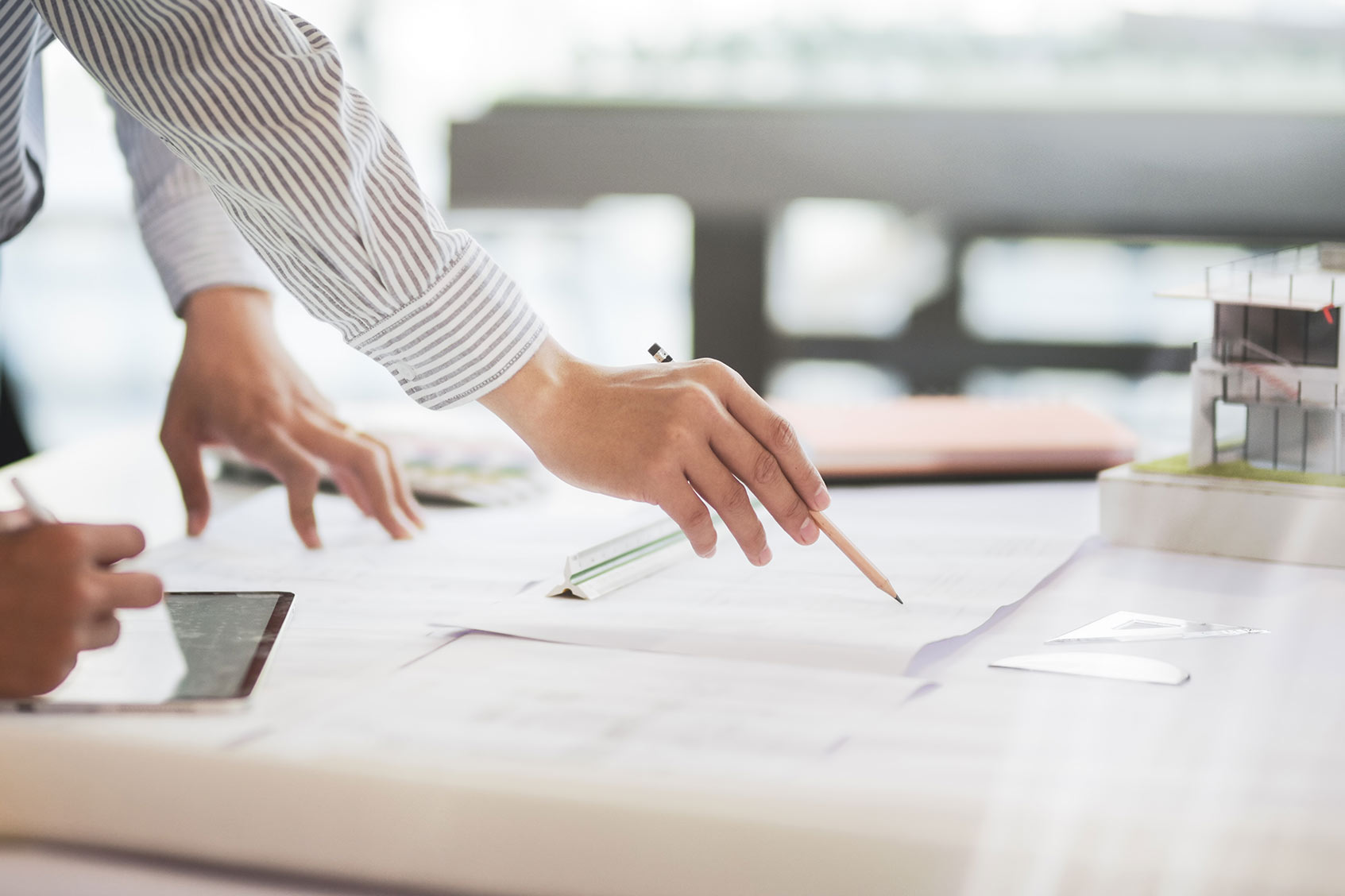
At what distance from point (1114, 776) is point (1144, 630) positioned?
204 mm

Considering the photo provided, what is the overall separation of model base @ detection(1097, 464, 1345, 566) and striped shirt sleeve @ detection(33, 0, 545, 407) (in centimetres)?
40

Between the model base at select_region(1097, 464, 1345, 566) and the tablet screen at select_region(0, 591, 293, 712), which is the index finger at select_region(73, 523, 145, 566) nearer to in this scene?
the tablet screen at select_region(0, 591, 293, 712)

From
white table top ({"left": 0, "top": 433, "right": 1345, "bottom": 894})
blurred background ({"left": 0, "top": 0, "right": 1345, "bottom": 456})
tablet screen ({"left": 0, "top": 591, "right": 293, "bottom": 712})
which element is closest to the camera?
white table top ({"left": 0, "top": 433, "right": 1345, "bottom": 894})

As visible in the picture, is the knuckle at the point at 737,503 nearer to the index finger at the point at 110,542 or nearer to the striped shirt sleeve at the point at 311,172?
the striped shirt sleeve at the point at 311,172

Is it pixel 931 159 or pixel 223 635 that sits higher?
pixel 931 159

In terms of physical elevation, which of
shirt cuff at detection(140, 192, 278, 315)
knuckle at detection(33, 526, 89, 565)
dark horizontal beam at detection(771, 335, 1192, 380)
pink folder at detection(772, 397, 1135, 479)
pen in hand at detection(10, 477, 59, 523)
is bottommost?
dark horizontal beam at detection(771, 335, 1192, 380)

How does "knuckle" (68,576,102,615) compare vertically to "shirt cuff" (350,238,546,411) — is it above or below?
below

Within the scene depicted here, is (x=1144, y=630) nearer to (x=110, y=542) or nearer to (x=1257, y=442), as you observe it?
(x=1257, y=442)

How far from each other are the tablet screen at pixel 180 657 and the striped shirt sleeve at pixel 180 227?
16.3 inches

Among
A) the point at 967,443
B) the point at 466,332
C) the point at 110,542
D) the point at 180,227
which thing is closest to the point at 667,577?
the point at 466,332

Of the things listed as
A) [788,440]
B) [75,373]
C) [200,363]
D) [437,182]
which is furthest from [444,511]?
[75,373]

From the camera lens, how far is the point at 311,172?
25.8 inches

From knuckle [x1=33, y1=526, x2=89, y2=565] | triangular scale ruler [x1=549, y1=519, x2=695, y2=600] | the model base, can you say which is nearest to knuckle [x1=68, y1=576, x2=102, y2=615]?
knuckle [x1=33, y1=526, x2=89, y2=565]

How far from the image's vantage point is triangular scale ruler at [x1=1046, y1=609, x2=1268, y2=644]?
0.58 m
